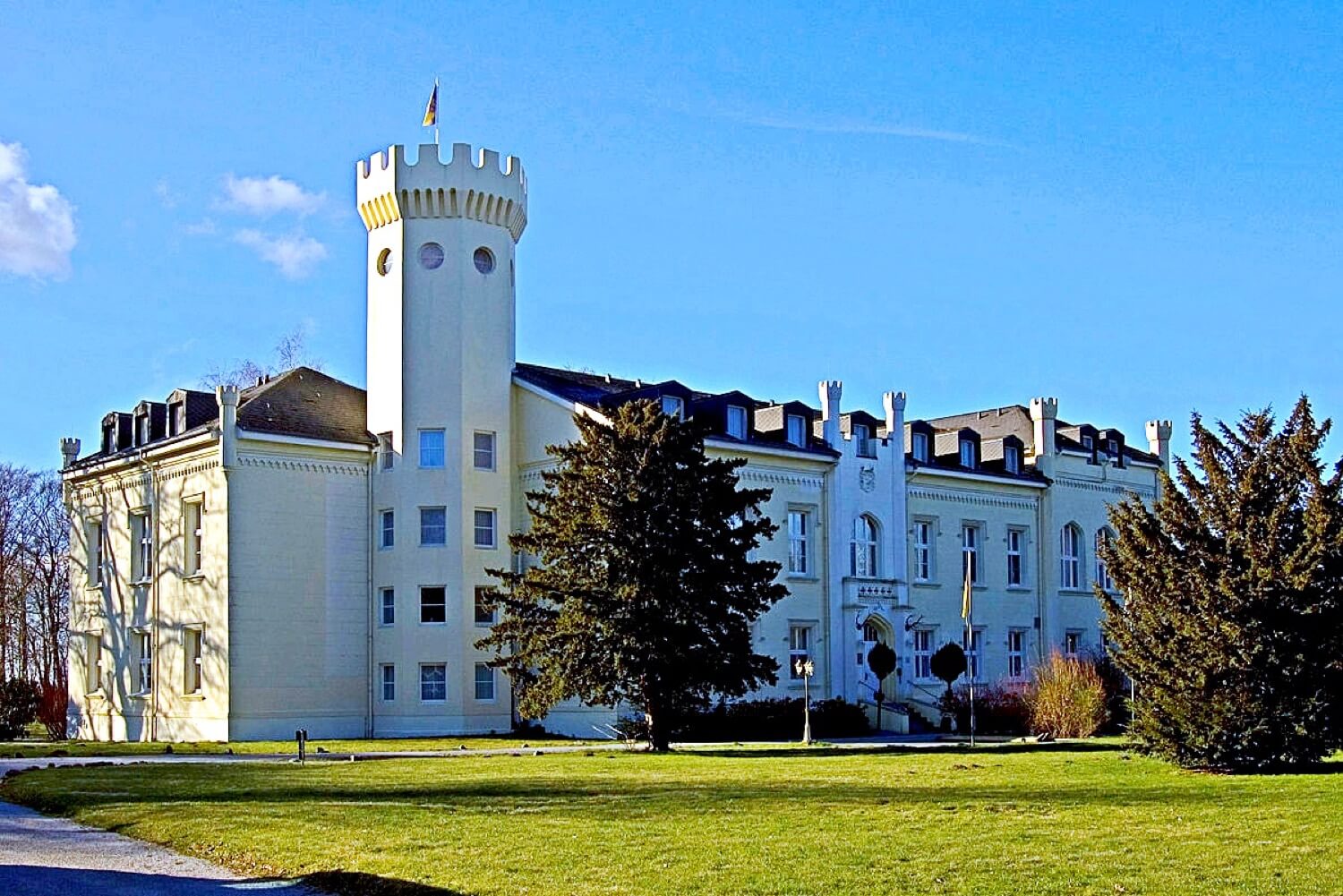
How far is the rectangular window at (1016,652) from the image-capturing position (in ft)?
178

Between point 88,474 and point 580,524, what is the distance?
23834 mm

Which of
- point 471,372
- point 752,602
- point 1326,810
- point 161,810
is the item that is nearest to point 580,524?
point 752,602

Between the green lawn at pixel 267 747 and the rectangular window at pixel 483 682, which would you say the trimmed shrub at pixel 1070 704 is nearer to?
the green lawn at pixel 267 747

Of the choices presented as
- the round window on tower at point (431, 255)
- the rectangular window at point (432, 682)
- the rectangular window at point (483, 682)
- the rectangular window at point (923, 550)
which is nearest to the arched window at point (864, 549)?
the rectangular window at point (923, 550)

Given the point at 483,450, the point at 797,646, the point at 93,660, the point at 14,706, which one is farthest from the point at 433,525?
the point at 14,706

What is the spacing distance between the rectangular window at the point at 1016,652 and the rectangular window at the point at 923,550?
4311 mm

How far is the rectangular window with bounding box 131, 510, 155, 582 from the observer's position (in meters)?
48.0

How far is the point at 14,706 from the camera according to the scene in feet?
157

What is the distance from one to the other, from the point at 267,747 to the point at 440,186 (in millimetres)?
16386

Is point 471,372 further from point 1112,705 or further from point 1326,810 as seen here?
point 1326,810

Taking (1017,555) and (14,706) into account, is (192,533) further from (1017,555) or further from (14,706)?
(1017,555)

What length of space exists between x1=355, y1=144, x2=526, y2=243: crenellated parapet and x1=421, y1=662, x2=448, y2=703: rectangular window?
12.8m

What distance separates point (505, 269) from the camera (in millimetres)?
46812

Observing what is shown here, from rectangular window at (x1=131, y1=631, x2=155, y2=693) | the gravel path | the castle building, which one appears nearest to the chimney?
the castle building
